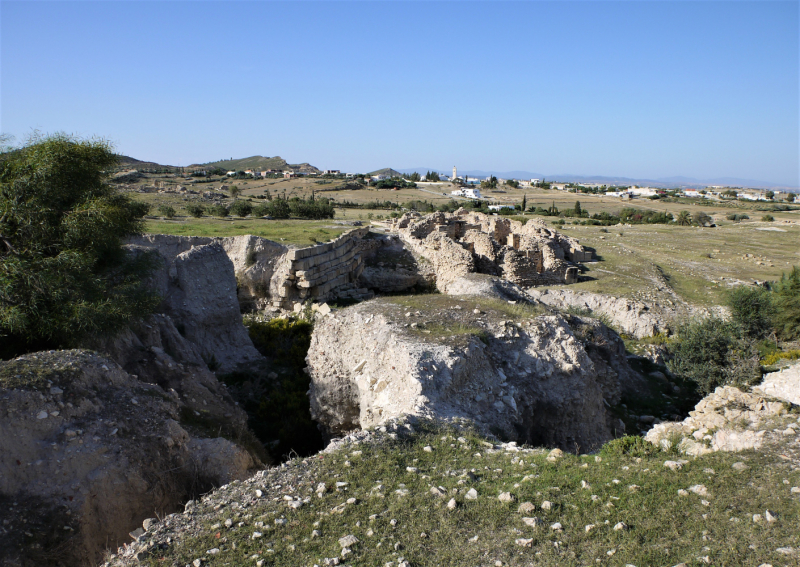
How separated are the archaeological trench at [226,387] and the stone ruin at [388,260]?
112 mm

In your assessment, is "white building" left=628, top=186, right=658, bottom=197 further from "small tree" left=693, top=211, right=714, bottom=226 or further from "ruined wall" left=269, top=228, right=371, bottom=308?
"ruined wall" left=269, top=228, right=371, bottom=308

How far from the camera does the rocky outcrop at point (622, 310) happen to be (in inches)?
794

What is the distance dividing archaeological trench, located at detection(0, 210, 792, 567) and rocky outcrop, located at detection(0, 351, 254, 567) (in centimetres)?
2

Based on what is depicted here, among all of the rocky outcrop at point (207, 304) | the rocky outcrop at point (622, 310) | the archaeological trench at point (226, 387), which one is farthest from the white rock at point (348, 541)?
the rocky outcrop at point (622, 310)

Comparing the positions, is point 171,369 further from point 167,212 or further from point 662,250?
point 662,250

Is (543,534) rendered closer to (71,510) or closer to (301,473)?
(301,473)

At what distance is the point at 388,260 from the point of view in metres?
22.7

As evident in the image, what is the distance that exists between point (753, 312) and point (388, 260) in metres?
15.1

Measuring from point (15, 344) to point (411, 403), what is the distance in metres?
7.00

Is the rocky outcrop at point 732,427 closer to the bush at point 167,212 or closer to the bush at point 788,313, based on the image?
the bush at point 788,313

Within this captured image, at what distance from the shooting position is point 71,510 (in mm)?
5605

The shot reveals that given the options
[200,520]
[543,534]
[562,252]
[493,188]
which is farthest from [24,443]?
[493,188]

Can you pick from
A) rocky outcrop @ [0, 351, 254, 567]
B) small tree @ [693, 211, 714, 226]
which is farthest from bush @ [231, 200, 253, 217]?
small tree @ [693, 211, 714, 226]

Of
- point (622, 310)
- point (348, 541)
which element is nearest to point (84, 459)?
point (348, 541)
